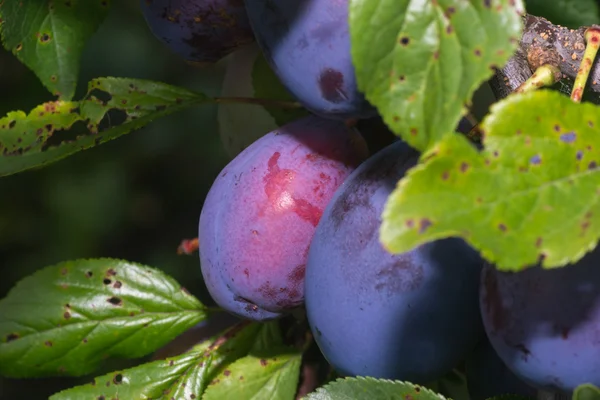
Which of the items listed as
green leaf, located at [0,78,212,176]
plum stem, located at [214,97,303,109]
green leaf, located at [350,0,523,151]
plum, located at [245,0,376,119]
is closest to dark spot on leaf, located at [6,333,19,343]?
green leaf, located at [0,78,212,176]

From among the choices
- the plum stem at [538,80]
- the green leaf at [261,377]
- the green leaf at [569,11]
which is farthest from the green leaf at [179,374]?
the green leaf at [569,11]

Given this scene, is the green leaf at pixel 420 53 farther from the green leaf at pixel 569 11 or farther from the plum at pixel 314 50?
the green leaf at pixel 569 11

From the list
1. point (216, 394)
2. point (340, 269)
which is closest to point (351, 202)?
point (340, 269)

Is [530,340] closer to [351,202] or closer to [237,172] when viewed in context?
[351,202]

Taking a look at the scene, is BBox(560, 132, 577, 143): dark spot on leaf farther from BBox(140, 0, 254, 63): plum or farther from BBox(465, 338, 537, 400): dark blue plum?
BBox(140, 0, 254, 63): plum

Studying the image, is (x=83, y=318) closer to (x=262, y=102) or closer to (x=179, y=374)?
(x=179, y=374)

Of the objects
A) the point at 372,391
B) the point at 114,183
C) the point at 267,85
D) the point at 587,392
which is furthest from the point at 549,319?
the point at 114,183

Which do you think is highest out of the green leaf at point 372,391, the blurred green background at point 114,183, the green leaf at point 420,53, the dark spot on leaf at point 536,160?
the green leaf at point 420,53
